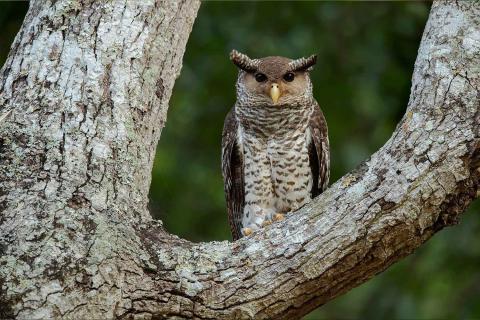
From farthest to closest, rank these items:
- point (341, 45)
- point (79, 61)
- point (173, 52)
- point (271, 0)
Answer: point (341, 45) → point (271, 0) → point (173, 52) → point (79, 61)

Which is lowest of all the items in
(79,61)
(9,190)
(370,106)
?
(9,190)

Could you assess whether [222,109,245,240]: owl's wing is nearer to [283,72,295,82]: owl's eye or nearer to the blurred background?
[283,72,295,82]: owl's eye

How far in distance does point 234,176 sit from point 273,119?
0.45m

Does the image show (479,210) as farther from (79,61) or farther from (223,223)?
(79,61)

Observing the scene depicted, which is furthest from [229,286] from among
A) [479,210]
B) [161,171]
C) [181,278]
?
[161,171]

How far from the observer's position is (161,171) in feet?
25.4

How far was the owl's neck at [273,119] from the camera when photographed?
5633 mm

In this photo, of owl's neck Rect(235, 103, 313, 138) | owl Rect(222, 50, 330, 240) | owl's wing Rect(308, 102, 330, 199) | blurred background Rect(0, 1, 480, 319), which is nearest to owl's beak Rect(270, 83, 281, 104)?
owl Rect(222, 50, 330, 240)

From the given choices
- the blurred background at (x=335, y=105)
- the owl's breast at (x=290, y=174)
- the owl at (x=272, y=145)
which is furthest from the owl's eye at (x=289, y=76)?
the blurred background at (x=335, y=105)

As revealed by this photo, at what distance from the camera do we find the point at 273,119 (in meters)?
5.70

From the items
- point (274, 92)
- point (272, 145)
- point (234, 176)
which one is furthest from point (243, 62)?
point (234, 176)

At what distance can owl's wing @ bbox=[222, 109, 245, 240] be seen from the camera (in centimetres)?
566

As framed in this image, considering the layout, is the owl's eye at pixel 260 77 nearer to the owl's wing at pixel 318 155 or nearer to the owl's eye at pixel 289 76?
the owl's eye at pixel 289 76

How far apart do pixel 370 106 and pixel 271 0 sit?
5.57 feet
